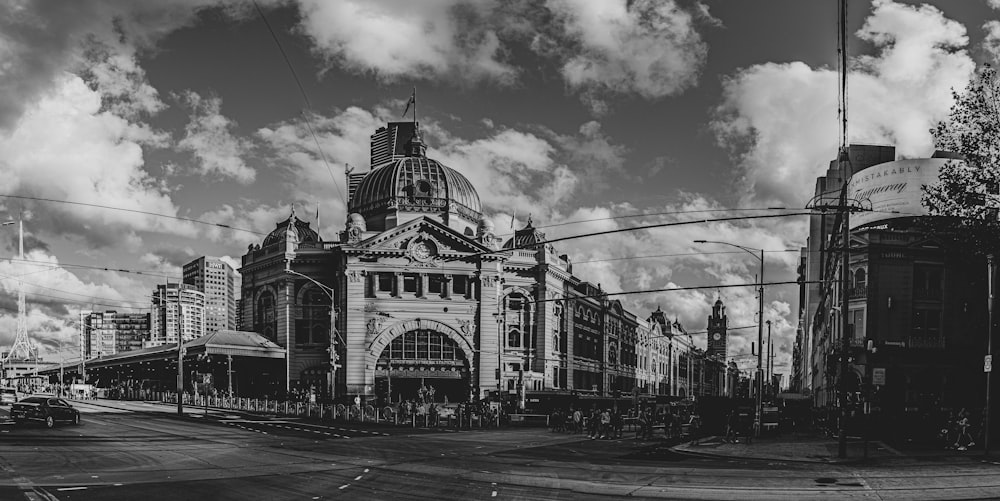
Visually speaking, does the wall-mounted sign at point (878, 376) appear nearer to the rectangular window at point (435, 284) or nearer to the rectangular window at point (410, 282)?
the rectangular window at point (435, 284)

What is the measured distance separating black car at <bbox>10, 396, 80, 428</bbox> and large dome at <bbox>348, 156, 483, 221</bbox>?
50.3 meters

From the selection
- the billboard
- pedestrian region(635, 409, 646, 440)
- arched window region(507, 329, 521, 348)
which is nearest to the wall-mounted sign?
the billboard

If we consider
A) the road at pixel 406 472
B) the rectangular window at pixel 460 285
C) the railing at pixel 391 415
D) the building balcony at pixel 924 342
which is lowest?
the railing at pixel 391 415

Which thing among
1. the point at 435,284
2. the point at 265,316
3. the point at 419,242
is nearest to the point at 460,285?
the point at 435,284

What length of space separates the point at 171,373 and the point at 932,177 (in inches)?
3208

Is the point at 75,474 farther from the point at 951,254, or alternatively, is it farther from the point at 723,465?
the point at 951,254

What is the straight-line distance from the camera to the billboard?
5850 centimetres

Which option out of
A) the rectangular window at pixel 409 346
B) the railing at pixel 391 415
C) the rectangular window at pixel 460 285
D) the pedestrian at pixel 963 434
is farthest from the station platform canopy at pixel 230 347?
the pedestrian at pixel 963 434

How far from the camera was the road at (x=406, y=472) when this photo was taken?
820 inches

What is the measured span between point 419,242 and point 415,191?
985cm

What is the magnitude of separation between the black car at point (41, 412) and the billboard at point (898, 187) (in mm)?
48853

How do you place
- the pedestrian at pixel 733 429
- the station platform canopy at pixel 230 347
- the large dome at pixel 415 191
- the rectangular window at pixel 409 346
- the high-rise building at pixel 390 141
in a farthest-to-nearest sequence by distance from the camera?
the high-rise building at pixel 390 141
the large dome at pixel 415 191
the rectangular window at pixel 409 346
the station platform canopy at pixel 230 347
the pedestrian at pixel 733 429

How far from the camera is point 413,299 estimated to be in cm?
8225

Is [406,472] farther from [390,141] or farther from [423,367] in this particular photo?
[390,141]
